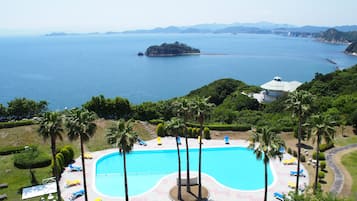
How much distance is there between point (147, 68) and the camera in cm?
15550

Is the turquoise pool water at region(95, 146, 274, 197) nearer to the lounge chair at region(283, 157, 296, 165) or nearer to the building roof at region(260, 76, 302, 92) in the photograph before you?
the lounge chair at region(283, 157, 296, 165)

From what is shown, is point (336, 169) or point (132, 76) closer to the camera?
point (336, 169)

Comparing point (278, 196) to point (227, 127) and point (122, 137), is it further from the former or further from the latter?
point (227, 127)

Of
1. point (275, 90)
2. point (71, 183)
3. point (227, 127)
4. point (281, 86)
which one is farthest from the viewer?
point (281, 86)

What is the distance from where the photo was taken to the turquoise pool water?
98.7 ft

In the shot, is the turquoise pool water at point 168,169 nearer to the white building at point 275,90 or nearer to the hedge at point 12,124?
the hedge at point 12,124

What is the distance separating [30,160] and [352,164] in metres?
33.3

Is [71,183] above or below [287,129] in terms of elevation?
below

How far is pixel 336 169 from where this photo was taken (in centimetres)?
3111

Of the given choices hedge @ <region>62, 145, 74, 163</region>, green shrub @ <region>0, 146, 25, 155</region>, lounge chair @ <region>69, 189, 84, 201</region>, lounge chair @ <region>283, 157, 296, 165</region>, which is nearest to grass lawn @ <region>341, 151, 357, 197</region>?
lounge chair @ <region>283, 157, 296, 165</region>

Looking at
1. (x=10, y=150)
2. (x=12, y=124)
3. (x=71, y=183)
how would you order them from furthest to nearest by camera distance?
(x=12, y=124)
(x=10, y=150)
(x=71, y=183)

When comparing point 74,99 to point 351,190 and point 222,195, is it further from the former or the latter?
point 351,190

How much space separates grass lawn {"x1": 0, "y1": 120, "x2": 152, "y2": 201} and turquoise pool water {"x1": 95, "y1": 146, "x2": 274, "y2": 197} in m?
4.26

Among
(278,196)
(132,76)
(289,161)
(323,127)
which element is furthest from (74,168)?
(132,76)
